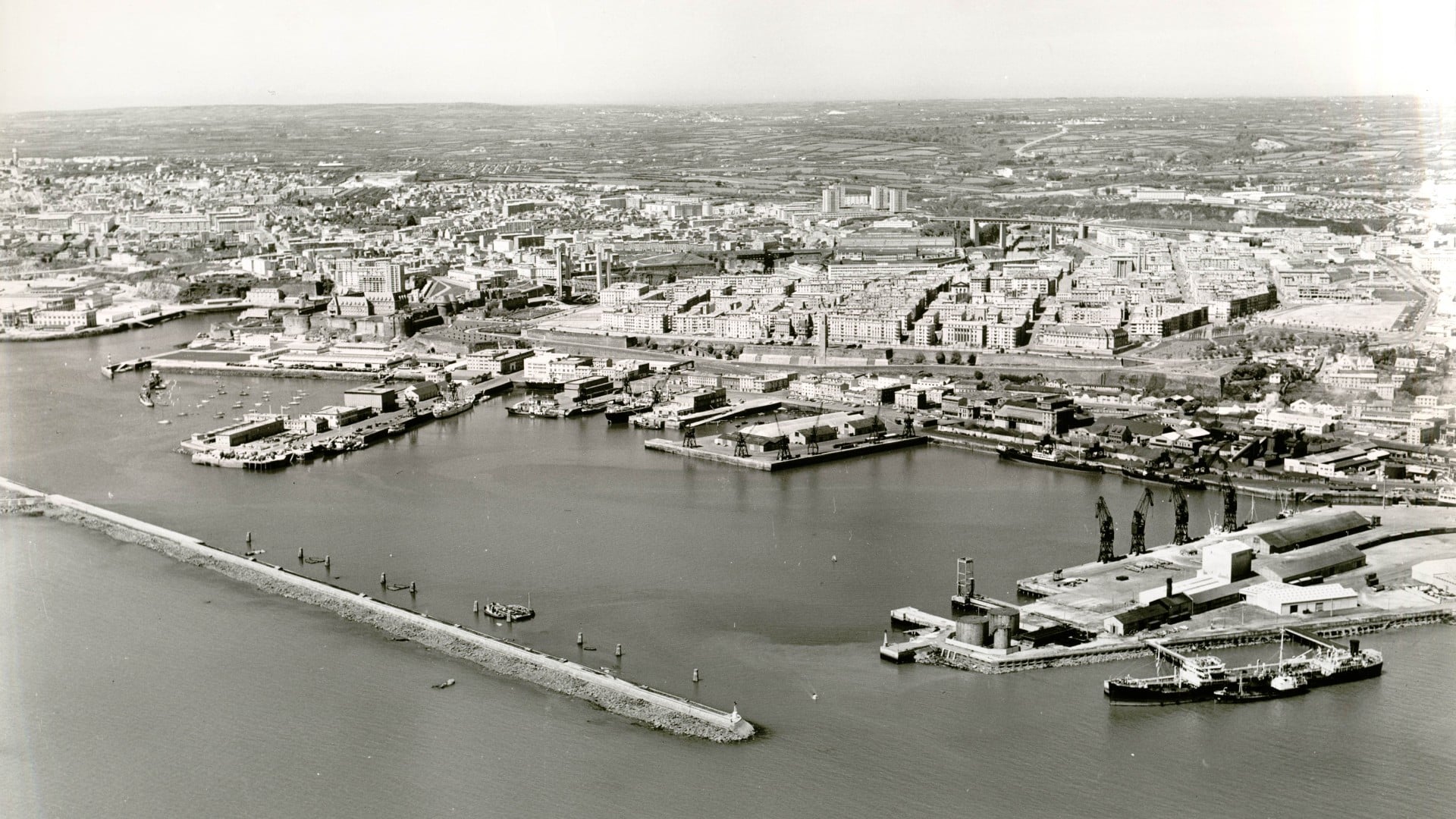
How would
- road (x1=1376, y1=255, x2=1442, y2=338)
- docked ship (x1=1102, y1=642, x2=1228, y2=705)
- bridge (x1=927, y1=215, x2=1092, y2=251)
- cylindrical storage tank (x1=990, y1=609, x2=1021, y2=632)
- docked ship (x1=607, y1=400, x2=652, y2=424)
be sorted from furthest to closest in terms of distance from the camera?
bridge (x1=927, y1=215, x2=1092, y2=251) < road (x1=1376, y1=255, x2=1442, y2=338) < docked ship (x1=607, y1=400, x2=652, y2=424) < cylindrical storage tank (x1=990, y1=609, x2=1021, y2=632) < docked ship (x1=1102, y1=642, x2=1228, y2=705)

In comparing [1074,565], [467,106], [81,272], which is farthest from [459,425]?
[467,106]

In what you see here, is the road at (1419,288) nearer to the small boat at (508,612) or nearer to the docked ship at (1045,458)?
the docked ship at (1045,458)

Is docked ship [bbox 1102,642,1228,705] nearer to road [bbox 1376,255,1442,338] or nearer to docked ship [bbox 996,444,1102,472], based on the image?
docked ship [bbox 996,444,1102,472]

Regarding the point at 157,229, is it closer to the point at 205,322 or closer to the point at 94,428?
the point at 205,322

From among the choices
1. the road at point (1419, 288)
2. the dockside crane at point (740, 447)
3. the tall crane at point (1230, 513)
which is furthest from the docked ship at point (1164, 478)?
the road at point (1419, 288)

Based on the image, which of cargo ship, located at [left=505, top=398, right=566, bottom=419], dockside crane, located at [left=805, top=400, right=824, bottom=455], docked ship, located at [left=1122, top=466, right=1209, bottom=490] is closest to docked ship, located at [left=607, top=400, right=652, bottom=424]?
cargo ship, located at [left=505, top=398, right=566, bottom=419]
